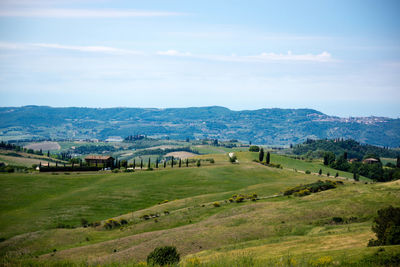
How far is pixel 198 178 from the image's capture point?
406 feet

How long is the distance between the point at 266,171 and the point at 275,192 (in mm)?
49877

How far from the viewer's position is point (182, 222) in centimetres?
6825

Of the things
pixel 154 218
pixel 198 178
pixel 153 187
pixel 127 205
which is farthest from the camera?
pixel 198 178

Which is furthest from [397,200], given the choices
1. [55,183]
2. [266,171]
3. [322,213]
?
[55,183]

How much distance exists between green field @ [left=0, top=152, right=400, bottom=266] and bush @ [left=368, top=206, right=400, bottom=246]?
81.3 inches

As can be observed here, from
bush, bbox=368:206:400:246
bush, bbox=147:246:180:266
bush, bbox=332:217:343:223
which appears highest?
bush, bbox=368:206:400:246

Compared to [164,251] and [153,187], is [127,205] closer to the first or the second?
[153,187]

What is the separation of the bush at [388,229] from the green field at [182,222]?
2.06 m

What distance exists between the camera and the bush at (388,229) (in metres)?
35.0

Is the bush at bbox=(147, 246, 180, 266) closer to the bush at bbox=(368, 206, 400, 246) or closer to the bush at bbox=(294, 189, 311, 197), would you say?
the bush at bbox=(368, 206, 400, 246)

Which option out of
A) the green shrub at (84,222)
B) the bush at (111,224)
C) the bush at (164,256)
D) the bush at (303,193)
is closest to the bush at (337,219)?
the bush at (303,193)

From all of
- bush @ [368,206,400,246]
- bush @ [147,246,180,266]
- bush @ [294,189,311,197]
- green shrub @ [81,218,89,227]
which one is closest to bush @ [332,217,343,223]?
bush @ [368,206,400,246]

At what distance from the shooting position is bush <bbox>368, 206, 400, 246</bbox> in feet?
115

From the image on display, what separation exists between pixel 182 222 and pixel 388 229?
39.6 m
